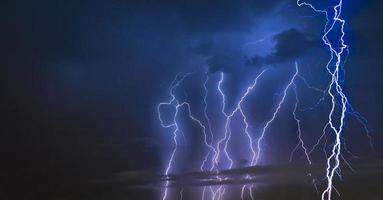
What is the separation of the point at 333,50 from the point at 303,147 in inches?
150

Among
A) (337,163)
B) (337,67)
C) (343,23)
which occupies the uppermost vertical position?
(343,23)

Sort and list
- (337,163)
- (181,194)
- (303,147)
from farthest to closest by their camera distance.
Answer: (181,194) < (303,147) < (337,163)

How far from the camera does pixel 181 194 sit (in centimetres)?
2412

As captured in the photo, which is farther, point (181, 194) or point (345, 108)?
point (181, 194)

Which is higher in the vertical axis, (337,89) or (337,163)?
(337,89)

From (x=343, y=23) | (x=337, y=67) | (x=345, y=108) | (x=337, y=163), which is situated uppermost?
(x=343, y=23)

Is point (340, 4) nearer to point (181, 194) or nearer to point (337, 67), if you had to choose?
point (337, 67)

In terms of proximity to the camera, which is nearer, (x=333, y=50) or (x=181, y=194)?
(x=333, y=50)

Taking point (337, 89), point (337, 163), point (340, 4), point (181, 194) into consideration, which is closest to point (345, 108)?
point (337, 89)

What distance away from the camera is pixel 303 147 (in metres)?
17.8

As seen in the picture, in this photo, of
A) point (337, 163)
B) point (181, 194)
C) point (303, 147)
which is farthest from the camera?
point (181, 194)

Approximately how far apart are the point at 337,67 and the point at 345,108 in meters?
1.43

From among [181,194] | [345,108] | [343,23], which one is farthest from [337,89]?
[181,194]

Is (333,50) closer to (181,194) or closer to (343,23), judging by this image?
(343,23)
